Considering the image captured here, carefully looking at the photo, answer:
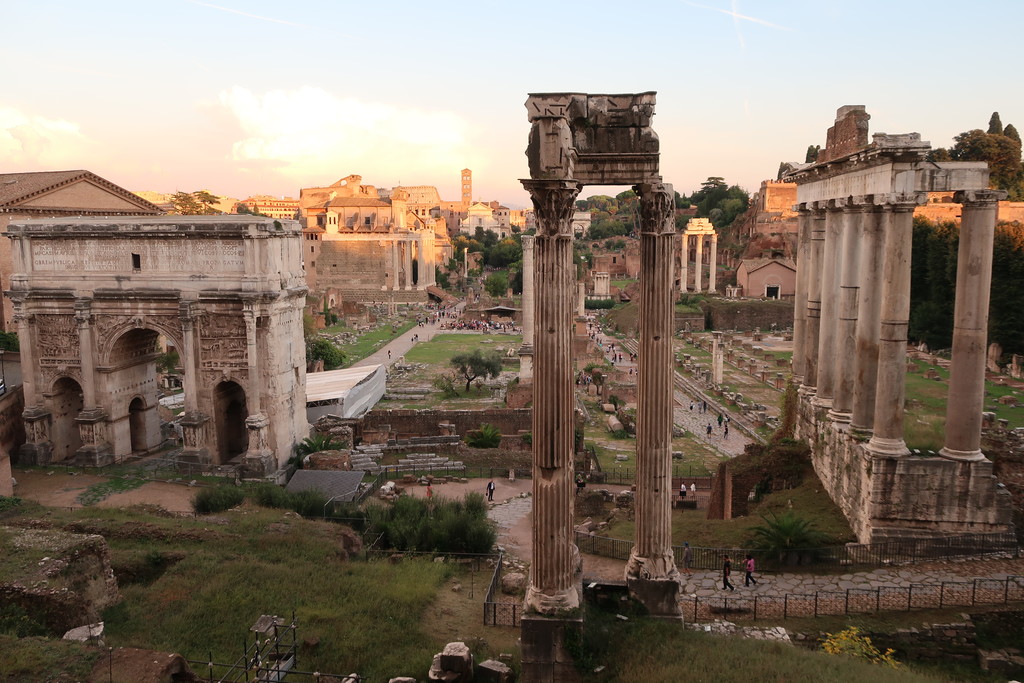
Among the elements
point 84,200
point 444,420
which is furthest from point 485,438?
point 84,200

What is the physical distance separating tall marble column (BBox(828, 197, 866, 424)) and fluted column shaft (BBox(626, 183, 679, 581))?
22.5 ft

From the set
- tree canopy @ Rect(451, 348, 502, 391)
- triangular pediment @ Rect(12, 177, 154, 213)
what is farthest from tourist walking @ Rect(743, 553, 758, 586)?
triangular pediment @ Rect(12, 177, 154, 213)

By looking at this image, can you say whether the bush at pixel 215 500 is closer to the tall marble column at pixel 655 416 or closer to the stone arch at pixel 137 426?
the stone arch at pixel 137 426

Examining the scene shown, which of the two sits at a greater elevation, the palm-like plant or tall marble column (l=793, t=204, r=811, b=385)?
tall marble column (l=793, t=204, r=811, b=385)

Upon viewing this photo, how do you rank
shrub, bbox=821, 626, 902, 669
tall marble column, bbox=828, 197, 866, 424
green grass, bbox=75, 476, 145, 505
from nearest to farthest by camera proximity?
1. shrub, bbox=821, 626, 902, 669
2. tall marble column, bbox=828, 197, 866, 424
3. green grass, bbox=75, 476, 145, 505

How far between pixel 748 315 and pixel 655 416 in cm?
5824

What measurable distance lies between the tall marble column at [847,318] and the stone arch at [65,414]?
20.7 meters

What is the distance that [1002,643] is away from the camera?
10133 mm

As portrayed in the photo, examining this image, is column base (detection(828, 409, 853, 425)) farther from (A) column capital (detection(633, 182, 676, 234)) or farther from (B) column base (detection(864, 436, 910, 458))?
(A) column capital (detection(633, 182, 676, 234))

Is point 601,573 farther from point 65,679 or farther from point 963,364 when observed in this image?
point 65,679

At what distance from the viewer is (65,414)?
22297 mm

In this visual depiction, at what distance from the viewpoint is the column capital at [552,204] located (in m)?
7.33

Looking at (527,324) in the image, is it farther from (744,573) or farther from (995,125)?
(995,125)

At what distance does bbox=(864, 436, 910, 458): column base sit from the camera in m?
12.4
